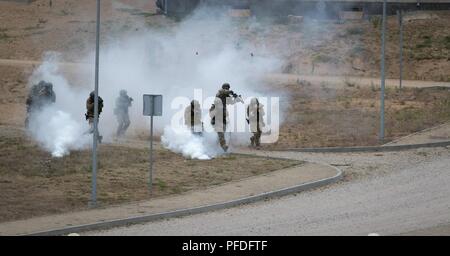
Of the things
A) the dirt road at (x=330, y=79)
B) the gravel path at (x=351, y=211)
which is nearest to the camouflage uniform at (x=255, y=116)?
the gravel path at (x=351, y=211)

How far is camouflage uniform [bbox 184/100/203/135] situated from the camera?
3027cm

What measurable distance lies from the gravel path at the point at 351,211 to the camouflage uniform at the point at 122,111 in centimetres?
949

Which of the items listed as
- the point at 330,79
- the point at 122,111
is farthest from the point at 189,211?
the point at 330,79

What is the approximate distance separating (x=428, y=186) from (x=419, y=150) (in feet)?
21.9

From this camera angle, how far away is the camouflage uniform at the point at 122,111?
3416 cm

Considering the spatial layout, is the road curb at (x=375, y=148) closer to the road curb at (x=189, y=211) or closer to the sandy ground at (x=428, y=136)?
the sandy ground at (x=428, y=136)

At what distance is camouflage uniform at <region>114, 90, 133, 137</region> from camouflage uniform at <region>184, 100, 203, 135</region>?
3.78m

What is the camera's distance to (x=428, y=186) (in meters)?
24.1

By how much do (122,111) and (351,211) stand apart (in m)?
14.8

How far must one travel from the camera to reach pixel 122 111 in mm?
34281

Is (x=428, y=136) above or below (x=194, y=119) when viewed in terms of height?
below

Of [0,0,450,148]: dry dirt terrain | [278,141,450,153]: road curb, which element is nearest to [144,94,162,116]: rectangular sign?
[278,141,450,153]: road curb

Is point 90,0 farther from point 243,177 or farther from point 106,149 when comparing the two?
point 243,177

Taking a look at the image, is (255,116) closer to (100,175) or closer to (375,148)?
(375,148)
